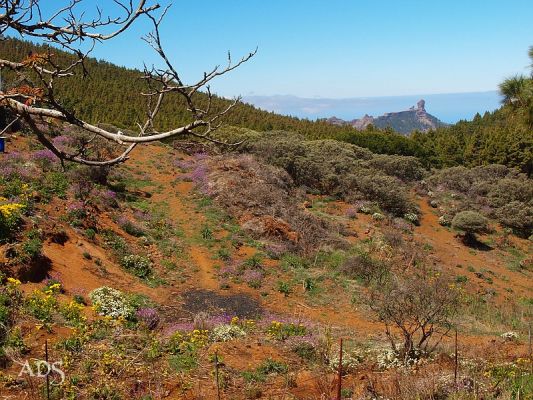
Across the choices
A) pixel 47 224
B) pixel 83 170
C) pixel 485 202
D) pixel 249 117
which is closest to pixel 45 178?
pixel 83 170

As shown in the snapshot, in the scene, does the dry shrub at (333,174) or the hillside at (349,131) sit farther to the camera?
the hillside at (349,131)

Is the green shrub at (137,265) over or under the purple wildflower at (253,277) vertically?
over

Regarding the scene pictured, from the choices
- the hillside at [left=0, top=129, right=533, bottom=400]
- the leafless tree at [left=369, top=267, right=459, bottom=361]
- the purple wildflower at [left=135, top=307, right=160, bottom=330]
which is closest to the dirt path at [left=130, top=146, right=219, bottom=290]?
the hillside at [left=0, top=129, right=533, bottom=400]

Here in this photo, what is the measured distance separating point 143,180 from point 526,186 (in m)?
29.1

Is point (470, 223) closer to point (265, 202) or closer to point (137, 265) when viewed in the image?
point (265, 202)

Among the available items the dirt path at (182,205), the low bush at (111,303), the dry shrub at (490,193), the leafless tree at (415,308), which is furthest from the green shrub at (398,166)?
the low bush at (111,303)

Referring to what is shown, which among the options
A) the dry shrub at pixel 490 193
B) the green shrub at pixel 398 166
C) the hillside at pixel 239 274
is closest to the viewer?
the hillside at pixel 239 274

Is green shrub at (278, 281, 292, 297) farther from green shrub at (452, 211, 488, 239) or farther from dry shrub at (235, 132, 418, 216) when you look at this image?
green shrub at (452, 211, 488, 239)

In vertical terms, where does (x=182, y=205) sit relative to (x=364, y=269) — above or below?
above

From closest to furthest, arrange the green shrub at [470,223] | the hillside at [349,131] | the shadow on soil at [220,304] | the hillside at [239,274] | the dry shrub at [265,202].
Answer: the hillside at [239,274]
the shadow on soil at [220,304]
the dry shrub at [265,202]
the green shrub at [470,223]
the hillside at [349,131]

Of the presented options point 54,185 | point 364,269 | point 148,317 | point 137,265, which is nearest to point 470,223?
point 364,269

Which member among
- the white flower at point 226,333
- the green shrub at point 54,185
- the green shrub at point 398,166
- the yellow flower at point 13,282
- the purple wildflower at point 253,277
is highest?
the green shrub at point 398,166

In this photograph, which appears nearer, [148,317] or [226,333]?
[226,333]

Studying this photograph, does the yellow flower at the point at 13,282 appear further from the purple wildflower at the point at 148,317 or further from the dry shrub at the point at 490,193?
the dry shrub at the point at 490,193
